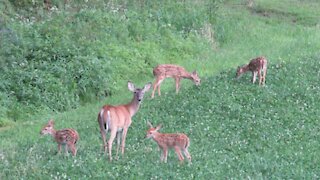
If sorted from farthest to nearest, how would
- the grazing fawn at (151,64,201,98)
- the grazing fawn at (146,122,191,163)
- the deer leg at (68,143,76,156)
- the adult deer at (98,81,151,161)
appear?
the grazing fawn at (151,64,201,98) < the deer leg at (68,143,76,156) < the adult deer at (98,81,151,161) < the grazing fawn at (146,122,191,163)

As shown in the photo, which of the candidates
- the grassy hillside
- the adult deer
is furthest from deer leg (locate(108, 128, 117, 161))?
the grassy hillside

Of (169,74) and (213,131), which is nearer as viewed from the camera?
(213,131)

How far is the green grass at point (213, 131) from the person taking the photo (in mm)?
11016

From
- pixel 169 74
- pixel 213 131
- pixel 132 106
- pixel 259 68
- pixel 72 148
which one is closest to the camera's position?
pixel 72 148

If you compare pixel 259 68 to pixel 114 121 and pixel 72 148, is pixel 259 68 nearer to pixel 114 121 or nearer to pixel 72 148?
pixel 114 121

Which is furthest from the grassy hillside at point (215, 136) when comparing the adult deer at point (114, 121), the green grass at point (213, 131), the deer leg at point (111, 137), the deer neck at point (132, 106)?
the deer neck at point (132, 106)

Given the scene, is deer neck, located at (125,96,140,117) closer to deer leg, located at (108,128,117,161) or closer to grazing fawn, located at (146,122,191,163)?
deer leg, located at (108,128,117,161)

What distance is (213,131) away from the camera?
13391 mm

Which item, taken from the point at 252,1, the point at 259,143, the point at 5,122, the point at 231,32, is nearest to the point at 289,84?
the point at 259,143

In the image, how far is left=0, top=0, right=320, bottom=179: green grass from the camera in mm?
11016

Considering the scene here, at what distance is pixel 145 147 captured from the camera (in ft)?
40.8

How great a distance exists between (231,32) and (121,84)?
6719 millimetres

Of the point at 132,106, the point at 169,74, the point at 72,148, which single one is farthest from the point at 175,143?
the point at 169,74

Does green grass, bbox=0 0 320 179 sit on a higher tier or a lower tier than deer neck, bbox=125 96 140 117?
lower
